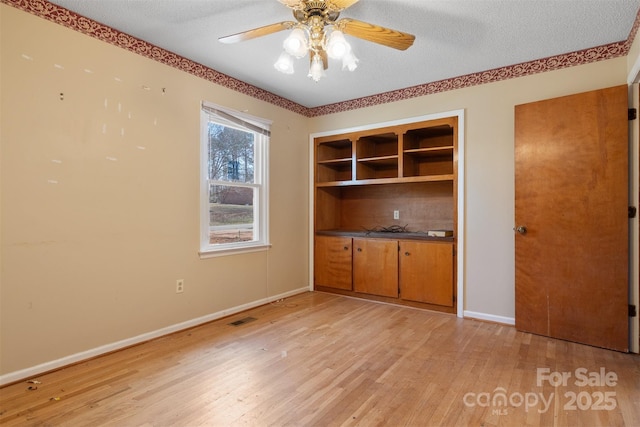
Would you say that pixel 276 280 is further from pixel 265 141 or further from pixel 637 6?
pixel 637 6

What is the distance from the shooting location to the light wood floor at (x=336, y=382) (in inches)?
72.8

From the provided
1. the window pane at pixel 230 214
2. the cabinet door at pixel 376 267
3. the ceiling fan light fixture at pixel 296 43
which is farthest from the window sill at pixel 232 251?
the ceiling fan light fixture at pixel 296 43

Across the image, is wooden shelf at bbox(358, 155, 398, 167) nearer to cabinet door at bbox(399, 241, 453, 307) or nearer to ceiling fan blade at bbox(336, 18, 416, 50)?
cabinet door at bbox(399, 241, 453, 307)

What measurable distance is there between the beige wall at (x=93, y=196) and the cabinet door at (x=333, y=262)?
143cm

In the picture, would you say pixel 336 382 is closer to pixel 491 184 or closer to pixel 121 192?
pixel 121 192

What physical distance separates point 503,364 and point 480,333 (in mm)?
661

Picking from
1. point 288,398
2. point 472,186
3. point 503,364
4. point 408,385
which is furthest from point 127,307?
point 472,186

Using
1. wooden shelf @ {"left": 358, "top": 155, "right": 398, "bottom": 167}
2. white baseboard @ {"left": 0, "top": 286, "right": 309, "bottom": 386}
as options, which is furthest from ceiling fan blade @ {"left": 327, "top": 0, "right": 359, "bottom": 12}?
white baseboard @ {"left": 0, "top": 286, "right": 309, "bottom": 386}

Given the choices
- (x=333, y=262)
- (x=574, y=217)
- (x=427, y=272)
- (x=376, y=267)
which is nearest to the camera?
(x=574, y=217)

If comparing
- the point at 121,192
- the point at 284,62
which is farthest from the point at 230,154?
the point at 284,62

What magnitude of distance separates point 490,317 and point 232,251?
2.72 metres

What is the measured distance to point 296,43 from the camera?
6.57 ft

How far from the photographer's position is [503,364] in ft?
8.12

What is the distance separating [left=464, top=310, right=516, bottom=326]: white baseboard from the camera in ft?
10.9
